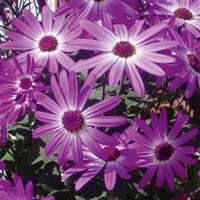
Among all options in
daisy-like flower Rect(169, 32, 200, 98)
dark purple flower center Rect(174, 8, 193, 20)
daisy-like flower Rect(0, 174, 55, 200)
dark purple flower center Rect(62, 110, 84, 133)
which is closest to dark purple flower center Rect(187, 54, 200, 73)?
daisy-like flower Rect(169, 32, 200, 98)

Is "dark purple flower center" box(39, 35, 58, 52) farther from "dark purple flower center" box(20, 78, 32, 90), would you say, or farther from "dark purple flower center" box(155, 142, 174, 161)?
"dark purple flower center" box(155, 142, 174, 161)

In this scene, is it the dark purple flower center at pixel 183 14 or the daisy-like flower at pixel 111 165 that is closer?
the daisy-like flower at pixel 111 165

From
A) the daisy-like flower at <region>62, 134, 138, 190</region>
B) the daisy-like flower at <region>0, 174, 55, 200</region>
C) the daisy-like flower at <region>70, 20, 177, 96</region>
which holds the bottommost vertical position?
the daisy-like flower at <region>0, 174, 55, 200</region>

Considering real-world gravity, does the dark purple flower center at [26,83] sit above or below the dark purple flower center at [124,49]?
below

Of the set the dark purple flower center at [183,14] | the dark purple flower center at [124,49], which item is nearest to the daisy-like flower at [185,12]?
the dark purple flower center at [183,14]

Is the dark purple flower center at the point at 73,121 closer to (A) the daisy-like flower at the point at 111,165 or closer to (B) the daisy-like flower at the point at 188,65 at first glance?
(A) the daisy-like flower at the point at 111,165

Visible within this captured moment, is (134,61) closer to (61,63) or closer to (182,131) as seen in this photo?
(61,63)

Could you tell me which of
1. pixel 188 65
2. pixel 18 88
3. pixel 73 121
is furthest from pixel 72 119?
pixel 188 65
